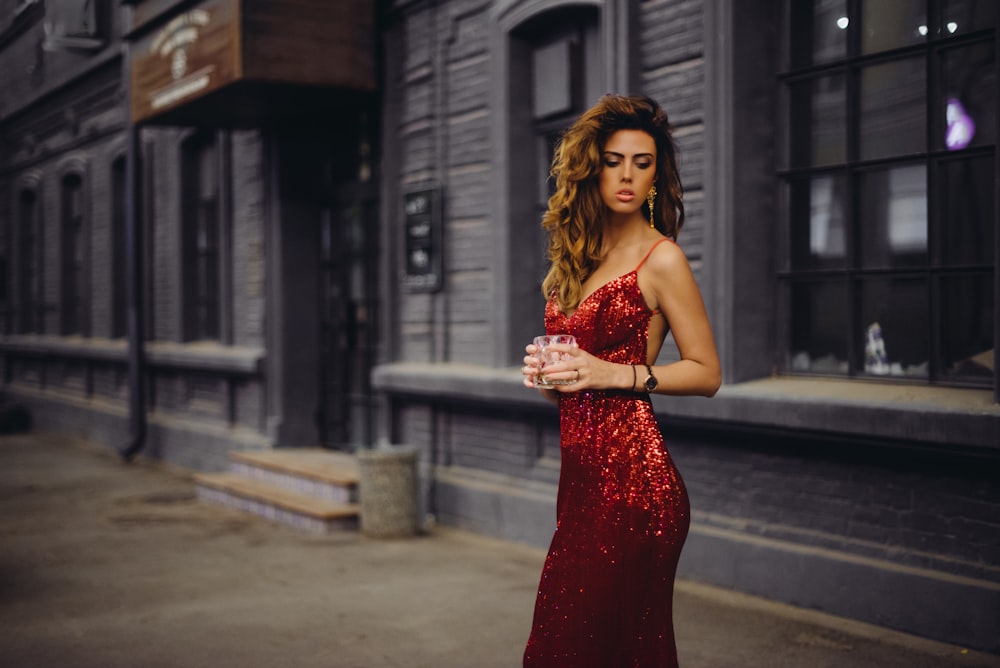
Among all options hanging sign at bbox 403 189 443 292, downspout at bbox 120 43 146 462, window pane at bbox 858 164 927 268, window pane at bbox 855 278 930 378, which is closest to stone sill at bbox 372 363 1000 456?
window pane at bbox 855 278 930 378

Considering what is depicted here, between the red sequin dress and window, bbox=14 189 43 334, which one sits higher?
window, bbox=14 189 43 334

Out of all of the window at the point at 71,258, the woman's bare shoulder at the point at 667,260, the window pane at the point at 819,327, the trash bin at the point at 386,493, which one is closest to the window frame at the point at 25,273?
the window at the point at 71,258

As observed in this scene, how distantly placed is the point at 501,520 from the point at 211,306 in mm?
6406

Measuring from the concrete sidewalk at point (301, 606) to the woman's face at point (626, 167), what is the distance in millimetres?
2616

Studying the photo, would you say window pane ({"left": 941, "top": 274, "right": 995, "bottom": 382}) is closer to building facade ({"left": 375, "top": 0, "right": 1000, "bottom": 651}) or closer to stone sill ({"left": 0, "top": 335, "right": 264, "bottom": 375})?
building facade ({"left": 375, "top": 0, "right": 1000, "bottom": 651})

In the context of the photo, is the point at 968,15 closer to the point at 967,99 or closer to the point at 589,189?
the point at 967,99

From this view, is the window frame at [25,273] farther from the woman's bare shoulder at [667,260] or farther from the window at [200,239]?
the woman's bare shoulder at [667,260]

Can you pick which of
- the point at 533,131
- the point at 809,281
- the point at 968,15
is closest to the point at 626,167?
the point at 968,15

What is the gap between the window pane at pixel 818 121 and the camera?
5.97 m

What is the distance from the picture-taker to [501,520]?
7816 millimetres

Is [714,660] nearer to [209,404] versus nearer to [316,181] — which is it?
[316,181]

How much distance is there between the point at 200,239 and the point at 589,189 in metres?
10.7

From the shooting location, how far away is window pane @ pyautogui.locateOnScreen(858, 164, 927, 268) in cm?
557

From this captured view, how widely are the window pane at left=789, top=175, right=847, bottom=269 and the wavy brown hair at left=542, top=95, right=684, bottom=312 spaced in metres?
3.06
